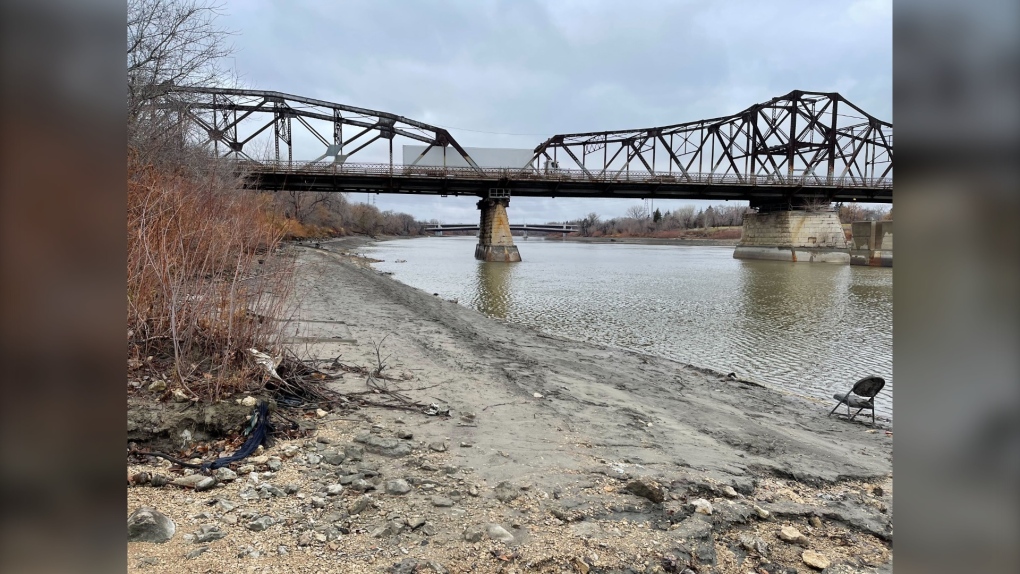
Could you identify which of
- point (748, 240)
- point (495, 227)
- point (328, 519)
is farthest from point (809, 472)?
point (748, 240)

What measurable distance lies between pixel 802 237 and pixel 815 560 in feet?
172

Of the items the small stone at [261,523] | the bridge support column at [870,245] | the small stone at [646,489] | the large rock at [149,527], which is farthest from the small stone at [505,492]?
the bridge support column at [870,245]

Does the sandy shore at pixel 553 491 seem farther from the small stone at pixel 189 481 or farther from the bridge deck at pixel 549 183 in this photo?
the bridge deck at pixel 549 183

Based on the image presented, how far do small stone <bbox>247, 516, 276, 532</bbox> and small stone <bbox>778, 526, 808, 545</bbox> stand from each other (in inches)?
107

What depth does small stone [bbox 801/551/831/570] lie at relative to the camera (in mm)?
2549

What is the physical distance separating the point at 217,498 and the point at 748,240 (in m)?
58.1

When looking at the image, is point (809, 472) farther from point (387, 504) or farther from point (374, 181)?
point (374, 181)

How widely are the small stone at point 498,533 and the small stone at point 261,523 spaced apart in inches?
43.8

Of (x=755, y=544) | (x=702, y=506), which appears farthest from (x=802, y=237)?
(x=755, y=544)

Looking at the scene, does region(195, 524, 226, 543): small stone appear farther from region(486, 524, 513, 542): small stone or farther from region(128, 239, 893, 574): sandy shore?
region(486, 524, 513, 542): small stone

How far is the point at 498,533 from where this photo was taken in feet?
8.93

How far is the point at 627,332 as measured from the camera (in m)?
12.9

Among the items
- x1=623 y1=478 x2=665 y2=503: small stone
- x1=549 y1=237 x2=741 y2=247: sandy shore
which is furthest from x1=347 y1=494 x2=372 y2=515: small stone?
x1=549 y1=237 x2=741 y2=247: sandy shore

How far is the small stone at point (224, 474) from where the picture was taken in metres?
3.05
